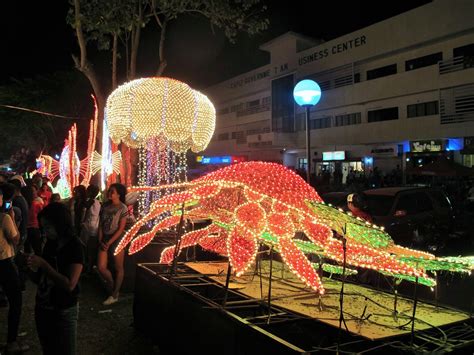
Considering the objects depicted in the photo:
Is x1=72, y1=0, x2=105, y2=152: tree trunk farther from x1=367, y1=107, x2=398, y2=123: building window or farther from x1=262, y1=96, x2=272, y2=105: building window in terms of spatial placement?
x1=262, y1=96, x2=272, y2=105: building window

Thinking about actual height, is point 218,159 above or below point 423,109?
below

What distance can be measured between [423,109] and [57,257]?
24481 millimetres

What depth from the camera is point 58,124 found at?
30.0 meters

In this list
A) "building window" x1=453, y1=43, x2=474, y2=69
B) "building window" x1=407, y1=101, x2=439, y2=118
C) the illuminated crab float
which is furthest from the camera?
"building window" x1=407, y1=101, x2=439, y2=118

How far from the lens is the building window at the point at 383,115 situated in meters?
25.7

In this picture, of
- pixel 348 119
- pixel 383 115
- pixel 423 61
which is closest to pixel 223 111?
pixel 348 119

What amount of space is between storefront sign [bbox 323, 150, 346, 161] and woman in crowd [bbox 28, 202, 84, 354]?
27.1 metres

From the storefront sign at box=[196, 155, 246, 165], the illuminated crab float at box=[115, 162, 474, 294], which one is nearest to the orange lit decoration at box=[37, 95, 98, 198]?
the illuminated crab float at box=[115, 162, 474, 294]

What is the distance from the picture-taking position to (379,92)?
26.3 m

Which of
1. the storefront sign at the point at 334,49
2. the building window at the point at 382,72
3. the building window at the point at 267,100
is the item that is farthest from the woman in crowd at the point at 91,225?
the building window at the point at 267,100

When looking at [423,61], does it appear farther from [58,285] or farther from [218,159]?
[58,285]

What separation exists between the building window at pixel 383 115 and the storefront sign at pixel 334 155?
3088 mm

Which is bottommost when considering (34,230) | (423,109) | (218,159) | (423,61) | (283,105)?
(34,230)

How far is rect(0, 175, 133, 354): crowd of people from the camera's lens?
3186mm
